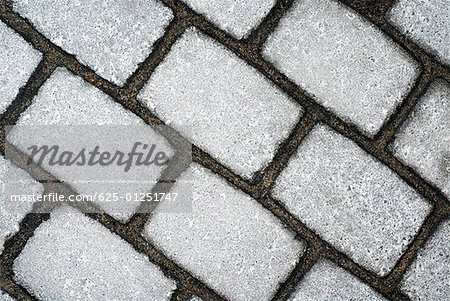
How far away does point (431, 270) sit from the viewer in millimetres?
1481

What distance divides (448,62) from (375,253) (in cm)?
51

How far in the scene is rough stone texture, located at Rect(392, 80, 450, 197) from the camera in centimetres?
148

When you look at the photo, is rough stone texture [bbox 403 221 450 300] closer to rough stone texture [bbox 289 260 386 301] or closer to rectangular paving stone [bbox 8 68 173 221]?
rough stone texture [bbox 289 260 386 301]

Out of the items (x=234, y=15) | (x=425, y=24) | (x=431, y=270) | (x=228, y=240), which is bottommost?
(x=228, y=240)

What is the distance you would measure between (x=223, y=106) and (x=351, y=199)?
1.28 feet

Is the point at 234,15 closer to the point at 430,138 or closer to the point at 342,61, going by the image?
the point at 342,61

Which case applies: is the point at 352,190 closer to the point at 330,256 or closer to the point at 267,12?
the point at 330,256

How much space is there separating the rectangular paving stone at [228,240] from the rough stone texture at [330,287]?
0.19ft

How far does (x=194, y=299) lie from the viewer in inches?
57.5

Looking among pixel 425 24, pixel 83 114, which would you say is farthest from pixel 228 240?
pixel 425 24

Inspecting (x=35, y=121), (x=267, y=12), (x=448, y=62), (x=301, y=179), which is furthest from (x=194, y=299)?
(x=448, y=62)

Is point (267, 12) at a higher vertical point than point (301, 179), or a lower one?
higher

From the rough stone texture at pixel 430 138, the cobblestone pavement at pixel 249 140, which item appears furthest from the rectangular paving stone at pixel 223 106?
the rough stone texture at pixel 430 138

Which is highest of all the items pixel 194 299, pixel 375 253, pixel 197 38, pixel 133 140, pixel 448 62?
pixel 448 62
